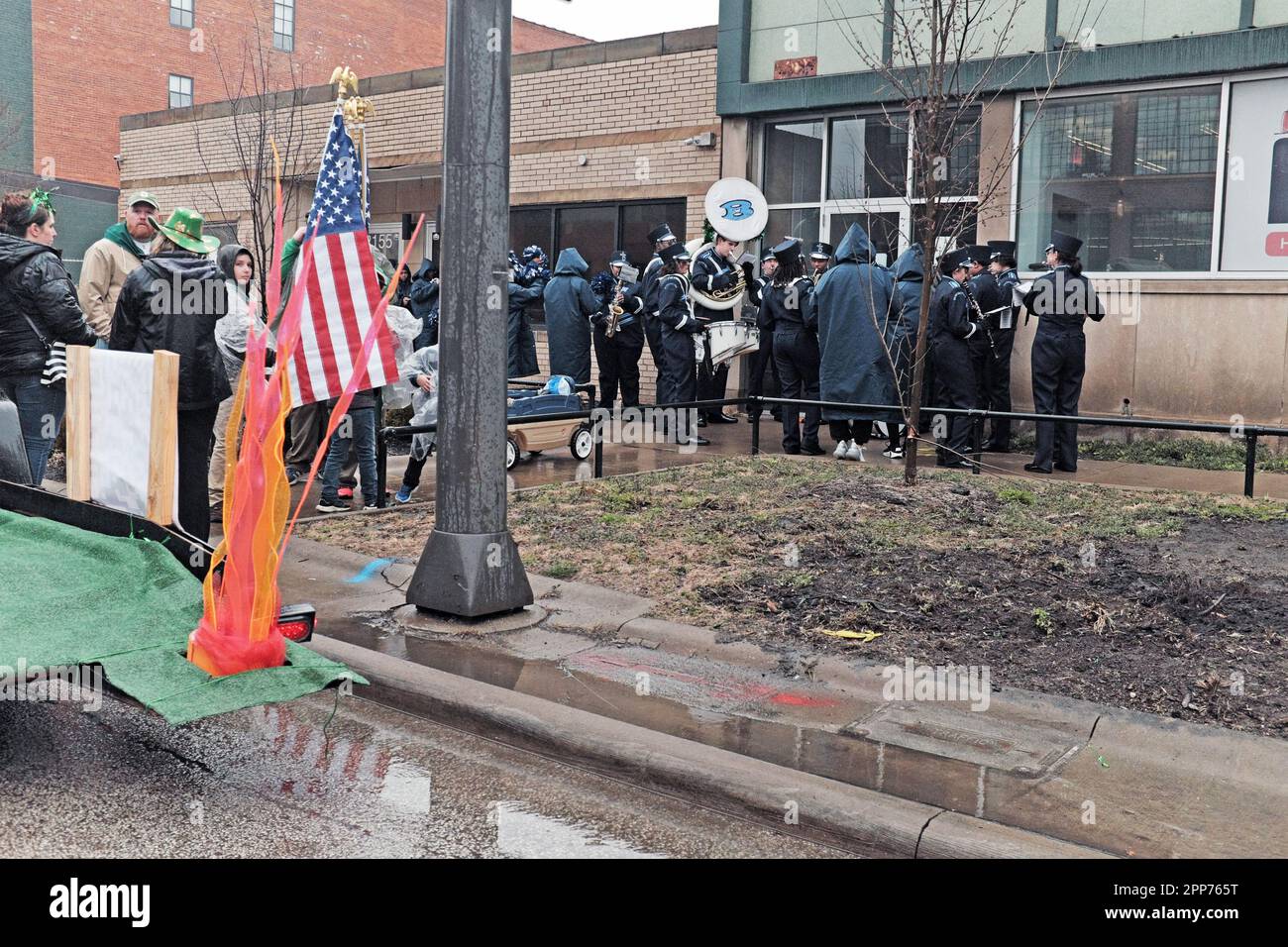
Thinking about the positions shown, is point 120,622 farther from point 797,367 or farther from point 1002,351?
point 1002,351

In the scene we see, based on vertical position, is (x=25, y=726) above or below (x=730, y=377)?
below

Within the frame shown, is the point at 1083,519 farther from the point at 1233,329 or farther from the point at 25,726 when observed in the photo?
the point at 25,726

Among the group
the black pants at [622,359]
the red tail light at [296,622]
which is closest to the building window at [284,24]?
the black pants at [622,359]

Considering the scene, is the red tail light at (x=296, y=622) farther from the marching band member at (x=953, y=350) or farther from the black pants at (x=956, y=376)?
the black pants at (x=956, y=376)

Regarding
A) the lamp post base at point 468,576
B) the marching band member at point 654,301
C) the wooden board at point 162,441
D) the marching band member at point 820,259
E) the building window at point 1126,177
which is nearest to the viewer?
the wooden board at point 162,441

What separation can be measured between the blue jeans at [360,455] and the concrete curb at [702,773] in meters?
3.86

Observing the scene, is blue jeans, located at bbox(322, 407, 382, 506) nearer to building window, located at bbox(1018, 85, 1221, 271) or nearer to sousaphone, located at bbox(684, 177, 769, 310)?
sousaphone, located at bbox(684, 177, 769, 310)

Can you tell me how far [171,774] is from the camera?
467 centimetres

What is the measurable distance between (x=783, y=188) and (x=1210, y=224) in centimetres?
547

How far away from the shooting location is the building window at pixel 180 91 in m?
40.4

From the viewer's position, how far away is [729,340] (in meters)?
15.3

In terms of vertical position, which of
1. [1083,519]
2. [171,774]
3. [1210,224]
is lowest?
[171,774]

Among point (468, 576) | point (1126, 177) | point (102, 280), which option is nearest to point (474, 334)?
point (468, 576)

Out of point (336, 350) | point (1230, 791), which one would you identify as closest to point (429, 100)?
point (336, 350)
